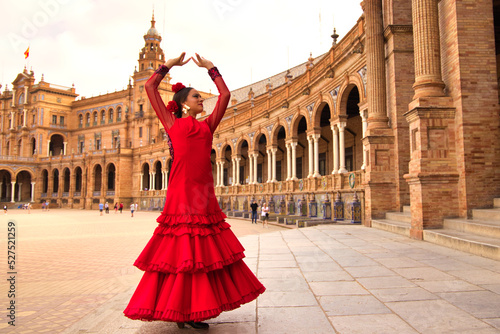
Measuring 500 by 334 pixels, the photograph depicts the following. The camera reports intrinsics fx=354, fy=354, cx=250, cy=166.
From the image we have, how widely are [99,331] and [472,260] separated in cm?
525

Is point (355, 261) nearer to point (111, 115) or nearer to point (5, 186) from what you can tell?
point (111, 115)

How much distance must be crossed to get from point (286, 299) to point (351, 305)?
678 mm

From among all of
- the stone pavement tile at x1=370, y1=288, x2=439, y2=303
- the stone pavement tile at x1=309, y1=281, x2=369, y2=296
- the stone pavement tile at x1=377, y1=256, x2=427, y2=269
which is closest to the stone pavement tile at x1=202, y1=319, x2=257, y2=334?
the stone pavement tile at x1=309, y1=281, x2=369, y2=296

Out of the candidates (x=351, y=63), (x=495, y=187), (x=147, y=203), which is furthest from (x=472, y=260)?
(x=147, y=203)

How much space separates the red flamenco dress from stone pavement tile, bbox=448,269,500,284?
3.04 m

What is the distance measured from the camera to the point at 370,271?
16.4 feet

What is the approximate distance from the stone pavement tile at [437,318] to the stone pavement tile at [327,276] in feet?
3.85

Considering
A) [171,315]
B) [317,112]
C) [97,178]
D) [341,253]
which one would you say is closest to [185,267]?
[171,315]

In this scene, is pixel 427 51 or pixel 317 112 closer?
pixel 427 51

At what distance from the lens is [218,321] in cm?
312

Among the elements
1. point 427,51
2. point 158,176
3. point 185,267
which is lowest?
point 185,267

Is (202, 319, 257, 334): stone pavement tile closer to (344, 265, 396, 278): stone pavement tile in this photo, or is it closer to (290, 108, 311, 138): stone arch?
(344, 265, 396, 278): stone pavement tile

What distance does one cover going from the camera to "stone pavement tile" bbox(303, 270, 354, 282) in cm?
462

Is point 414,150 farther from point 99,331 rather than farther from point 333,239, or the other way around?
point 99,331
